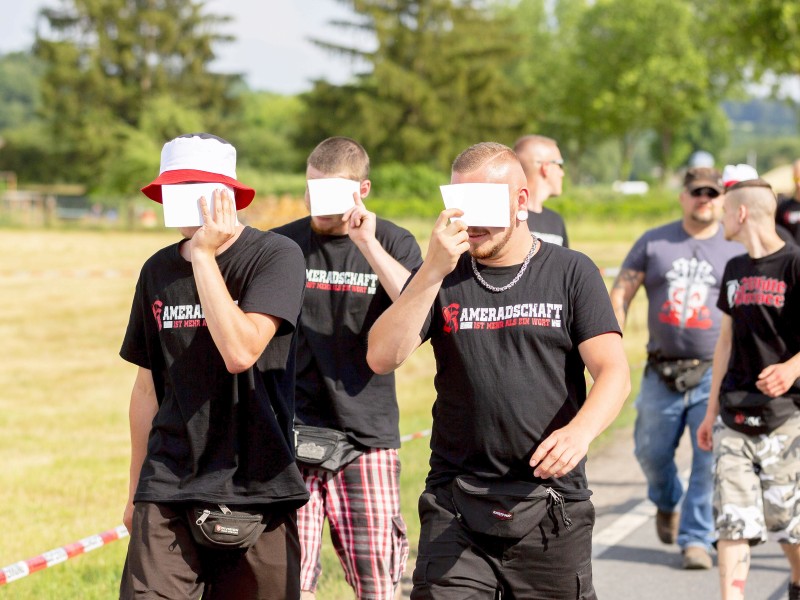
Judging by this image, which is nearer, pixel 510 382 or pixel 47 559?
pixel 510 382

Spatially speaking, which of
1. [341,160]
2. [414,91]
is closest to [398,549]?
[341,160]

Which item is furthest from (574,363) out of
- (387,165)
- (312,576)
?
(387,165)

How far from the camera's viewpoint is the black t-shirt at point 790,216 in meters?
8.70

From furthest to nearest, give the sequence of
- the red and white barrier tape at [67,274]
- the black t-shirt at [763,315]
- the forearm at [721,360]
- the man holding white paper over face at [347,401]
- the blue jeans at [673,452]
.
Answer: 1. the red and white barrier tape at [67,274]
2. the blue jeans at [673,452]
3. the forearm at [721,360]
4. the black t-shirt at [763,315]
5. the man holding white paper over face at [347,401]

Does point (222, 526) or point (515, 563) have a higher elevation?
point (222, 526)

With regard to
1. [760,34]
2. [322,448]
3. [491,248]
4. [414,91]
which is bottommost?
[322,448]

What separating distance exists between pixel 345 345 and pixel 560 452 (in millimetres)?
1797

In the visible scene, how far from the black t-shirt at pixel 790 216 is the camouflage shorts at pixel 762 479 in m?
3.37

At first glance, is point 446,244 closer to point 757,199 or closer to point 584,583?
point 584,583

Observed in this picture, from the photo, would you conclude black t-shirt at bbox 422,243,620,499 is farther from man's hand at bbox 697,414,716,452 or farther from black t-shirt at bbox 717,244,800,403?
man's hand at bbox 697,414,716,452

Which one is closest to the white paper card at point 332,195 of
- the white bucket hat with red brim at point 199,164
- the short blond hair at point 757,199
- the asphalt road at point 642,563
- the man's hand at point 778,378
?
the white bucket hat with red brim at point 199,164

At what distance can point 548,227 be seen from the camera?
23.4 ft

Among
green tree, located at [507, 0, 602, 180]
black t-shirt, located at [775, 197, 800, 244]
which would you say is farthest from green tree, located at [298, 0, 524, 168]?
black t-shirt, located at [775, 197, 800, 244]

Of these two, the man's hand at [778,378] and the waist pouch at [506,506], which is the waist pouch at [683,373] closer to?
the man's hand at [778,378]
